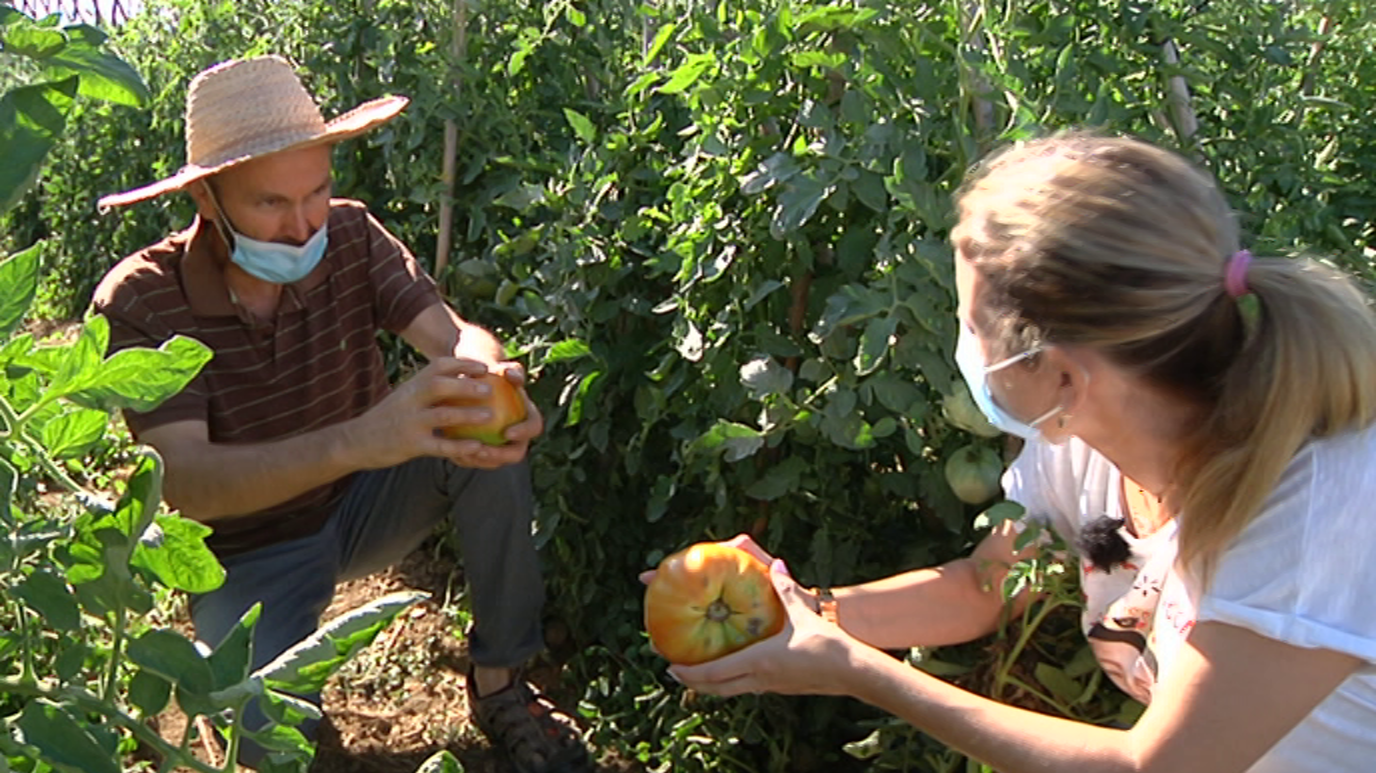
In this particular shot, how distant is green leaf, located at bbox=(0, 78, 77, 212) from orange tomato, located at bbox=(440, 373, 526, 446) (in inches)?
50.0

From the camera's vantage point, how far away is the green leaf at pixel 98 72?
0.94 m

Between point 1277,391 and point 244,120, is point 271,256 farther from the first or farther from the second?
point 1277,391

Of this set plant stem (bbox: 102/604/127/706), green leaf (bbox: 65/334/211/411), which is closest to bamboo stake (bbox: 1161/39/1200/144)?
green leaf (bbox: 65/334/211/411)

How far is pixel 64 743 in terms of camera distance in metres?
0.89

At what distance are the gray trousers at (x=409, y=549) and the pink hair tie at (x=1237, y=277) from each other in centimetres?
142

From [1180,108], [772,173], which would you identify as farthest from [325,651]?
[1180,108]

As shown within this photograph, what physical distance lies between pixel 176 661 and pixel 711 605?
1005mm

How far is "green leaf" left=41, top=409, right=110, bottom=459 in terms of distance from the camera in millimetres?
1016

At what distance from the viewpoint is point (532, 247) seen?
277cm

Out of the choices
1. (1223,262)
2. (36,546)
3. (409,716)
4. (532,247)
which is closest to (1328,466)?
(1223,262)

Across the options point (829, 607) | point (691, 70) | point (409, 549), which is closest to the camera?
point (829, 607)

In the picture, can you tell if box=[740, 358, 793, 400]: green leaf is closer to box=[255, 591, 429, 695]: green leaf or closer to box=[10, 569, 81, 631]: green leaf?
box=[255, 591, 429, 695]: green leaf

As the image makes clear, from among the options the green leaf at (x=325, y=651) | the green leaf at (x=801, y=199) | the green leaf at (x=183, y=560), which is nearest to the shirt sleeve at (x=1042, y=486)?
the green leaf at (x=801, y=199)

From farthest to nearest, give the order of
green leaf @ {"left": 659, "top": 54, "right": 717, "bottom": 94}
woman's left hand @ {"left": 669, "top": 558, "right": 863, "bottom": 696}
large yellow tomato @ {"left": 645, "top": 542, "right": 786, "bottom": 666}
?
green leaf @ {"left": 659, "top": 54, "right": 717, "bottom": 94} → large yellow tomato @ {"left": 645, "top": 542, "right": 786, "bottom": 666} → woman's left hand @ {"left": 669, "top": 558, "right": 863, "bottom": 696}
